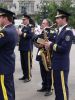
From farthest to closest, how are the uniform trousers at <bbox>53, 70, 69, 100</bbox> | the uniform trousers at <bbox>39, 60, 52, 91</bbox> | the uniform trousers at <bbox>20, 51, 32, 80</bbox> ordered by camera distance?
the uniform trousers at <bbox>20, 51, 32, 80</bbox> < the uniform trousers at <bbox>39, 60, 52, 91</bbox> < the uniform trousers at <bbox>53, 70, 69, 100</bbox>

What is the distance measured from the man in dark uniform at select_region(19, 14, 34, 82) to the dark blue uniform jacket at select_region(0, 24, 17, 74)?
331 cm

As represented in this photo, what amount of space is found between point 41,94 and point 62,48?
233 cm

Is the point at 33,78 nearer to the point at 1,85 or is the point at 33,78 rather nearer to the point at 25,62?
the point at 25,62

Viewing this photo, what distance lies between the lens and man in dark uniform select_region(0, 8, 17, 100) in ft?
20.6

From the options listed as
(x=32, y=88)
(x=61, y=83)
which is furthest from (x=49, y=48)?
(x=32, y=88)

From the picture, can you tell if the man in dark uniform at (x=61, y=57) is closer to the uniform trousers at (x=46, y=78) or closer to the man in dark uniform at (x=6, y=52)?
the man in dark uniform at (x=6, y=52)

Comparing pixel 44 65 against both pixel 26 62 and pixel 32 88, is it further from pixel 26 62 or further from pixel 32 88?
pixel 26 62

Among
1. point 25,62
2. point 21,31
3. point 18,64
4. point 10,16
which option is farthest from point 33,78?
point 10,16

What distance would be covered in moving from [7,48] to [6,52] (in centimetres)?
7

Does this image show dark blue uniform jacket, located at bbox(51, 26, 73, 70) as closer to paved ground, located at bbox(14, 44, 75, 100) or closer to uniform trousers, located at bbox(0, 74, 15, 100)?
uniform trousers, located at bbox(0, 74, 15, 100)

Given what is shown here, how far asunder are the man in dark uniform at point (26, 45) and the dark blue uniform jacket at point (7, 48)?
331cm

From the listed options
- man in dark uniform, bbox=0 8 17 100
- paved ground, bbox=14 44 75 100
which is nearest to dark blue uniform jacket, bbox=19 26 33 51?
paved ground, bbox=14 44 75 100

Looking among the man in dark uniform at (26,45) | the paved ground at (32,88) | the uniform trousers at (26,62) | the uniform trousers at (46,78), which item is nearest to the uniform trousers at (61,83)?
the paved ground at (32,88)

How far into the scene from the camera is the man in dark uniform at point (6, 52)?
247 inches
